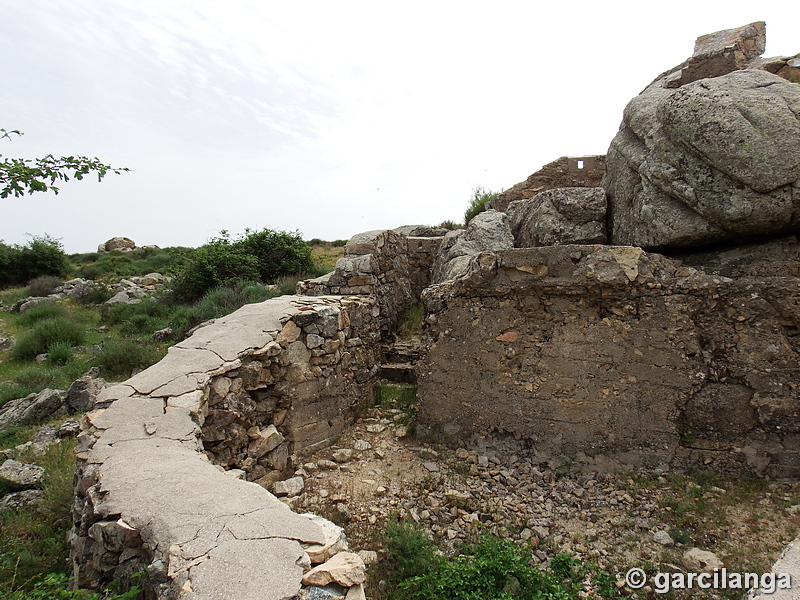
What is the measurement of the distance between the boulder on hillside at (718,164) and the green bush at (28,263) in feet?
71.0

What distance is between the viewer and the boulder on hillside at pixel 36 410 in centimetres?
567

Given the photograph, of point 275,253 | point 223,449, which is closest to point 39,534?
point 223,449

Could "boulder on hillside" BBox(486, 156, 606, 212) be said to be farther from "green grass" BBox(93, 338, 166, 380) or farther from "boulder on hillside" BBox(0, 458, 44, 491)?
"boulder on hillside" BBox(0, 458, 44, 491)

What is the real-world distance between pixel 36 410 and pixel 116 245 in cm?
2632

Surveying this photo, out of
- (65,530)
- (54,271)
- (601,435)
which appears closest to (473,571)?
(601,435)

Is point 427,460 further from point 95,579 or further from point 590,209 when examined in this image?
point 590,209

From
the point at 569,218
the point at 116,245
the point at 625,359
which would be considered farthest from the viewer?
the point at 116,245

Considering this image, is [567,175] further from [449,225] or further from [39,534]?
[39,534]

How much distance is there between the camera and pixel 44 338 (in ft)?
28.8

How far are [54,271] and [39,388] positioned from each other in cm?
1519

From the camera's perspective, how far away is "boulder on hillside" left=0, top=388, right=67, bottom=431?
18.6 feet

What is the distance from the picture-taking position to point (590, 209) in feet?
17.8

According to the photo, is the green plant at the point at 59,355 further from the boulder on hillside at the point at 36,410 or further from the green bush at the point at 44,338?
the boulder on hillside at the point at 36,410
